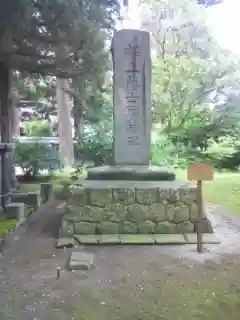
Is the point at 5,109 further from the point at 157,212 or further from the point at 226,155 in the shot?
the point at 226,155

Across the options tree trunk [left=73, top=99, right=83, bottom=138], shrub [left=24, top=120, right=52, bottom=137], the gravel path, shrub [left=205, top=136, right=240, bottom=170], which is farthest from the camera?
shrub [left=24, top=120, right=52, bottom=137]

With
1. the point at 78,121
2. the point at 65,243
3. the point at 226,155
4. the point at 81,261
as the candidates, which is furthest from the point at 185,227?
the point at 78,121

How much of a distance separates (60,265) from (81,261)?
189mm

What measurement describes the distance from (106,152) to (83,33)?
4214 mm

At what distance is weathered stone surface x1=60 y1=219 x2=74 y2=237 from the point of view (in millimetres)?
4613

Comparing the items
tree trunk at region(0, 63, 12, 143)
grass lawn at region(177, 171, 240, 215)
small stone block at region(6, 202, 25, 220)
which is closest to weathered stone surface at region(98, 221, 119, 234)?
small stone block at region(6, 202, 25, 220)

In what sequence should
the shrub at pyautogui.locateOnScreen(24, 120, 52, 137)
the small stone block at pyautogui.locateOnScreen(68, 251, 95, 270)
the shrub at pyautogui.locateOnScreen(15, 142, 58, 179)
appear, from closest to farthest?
the small stone block at pyautogui.locateOnScreen(68, 251, 95, 270) < the shrub at pyautogui.locateOnScreen(15, 142, 58, 179) < the shrub at pyautogui.locateOnScreen(24, 120, 52, 137)

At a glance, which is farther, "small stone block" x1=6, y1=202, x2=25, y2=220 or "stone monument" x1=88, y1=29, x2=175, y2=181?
"stone monument" x1=88, y1=29, x2=175, y2=181

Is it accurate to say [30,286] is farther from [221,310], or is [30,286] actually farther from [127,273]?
[221,310]

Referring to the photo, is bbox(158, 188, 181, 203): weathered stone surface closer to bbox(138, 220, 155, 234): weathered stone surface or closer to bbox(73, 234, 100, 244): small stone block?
bbox(138, 220, 155, 234): weathered stone surface

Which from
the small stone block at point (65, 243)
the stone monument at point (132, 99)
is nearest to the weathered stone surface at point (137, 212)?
the small stone block at point (65, 243)

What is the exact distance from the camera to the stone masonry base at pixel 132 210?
4.69 meters

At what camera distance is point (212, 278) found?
3289mm

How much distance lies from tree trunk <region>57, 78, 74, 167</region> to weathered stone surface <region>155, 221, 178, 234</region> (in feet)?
23.6
